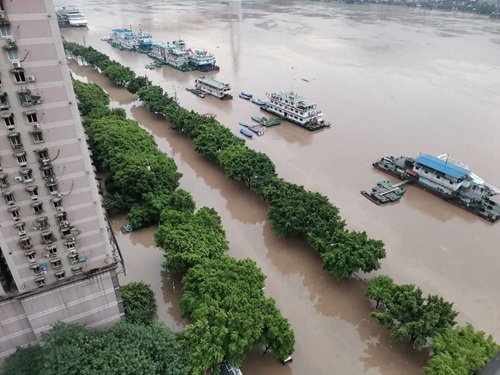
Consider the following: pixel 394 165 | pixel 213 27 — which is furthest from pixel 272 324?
pixel 213 27

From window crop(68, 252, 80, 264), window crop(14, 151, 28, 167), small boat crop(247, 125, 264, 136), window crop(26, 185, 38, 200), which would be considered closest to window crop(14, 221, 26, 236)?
window crop(26, 185, 38, 200)

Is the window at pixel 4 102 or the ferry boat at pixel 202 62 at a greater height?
the window at pixel 4 102

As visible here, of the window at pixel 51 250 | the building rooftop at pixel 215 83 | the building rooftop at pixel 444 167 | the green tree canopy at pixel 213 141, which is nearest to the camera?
the window at pixel 51 250

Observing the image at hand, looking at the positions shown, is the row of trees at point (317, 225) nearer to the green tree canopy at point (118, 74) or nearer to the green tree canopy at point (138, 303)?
the green tree canopy at point (138, 303)

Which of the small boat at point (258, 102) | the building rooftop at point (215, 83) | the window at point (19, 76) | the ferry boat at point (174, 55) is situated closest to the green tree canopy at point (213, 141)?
the small boat at point (258, 102)

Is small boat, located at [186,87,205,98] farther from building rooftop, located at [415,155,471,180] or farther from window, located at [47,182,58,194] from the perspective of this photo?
window, located at [47,182,58,194]

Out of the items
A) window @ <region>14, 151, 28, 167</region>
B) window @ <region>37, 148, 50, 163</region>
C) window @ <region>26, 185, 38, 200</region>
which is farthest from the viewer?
window @ <region>26, 185, 38, 200</region>
